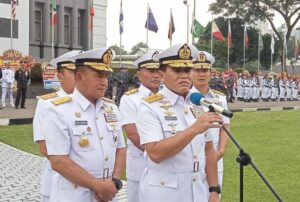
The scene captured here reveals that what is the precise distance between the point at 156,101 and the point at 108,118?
1.11 ft

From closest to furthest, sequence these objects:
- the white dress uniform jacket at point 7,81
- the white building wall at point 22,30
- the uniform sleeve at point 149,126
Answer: the uniform sleeve at point 149,126, the white dress uniform jacket at point 7,81, the white building wall at point 22,30

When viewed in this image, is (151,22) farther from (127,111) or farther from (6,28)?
(127,111)

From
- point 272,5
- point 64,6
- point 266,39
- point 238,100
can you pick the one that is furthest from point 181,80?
point 266,39

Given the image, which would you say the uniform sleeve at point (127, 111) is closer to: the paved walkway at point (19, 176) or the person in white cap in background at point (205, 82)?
the person in white cap in background at point (205, 82)

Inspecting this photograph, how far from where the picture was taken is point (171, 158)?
3.67 metres

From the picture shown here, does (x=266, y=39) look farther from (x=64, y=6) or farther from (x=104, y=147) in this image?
(x=104, y=147)

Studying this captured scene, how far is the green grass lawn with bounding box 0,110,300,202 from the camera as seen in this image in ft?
27.4

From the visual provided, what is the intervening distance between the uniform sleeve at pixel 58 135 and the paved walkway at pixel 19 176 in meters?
4.05

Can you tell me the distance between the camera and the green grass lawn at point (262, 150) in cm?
835

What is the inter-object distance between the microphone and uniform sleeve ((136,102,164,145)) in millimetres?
287

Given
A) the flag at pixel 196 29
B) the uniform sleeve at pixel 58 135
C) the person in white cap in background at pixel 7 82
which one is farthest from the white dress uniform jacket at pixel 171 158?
the flag at pixel 196 29

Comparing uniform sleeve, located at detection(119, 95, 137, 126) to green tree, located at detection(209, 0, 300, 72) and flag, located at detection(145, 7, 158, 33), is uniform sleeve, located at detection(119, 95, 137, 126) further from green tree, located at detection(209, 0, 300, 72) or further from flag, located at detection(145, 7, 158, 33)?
green tree, located at detection(209, 0, 300, 72)

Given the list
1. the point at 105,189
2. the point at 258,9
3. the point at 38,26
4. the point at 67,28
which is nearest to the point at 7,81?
the point at 38,26

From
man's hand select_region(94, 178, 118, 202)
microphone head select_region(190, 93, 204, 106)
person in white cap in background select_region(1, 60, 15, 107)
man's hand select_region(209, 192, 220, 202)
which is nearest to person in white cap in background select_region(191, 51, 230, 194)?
man's hand select_region(209, 192, 220, 202)
